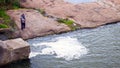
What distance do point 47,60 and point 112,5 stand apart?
54.3ft

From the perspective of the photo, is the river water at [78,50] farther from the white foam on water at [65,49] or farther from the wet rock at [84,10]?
the wet rock at [84,10]

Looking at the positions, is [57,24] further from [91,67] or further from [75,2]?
[91,67]

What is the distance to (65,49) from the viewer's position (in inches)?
1260

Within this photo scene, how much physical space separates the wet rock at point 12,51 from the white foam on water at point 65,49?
2180 mm

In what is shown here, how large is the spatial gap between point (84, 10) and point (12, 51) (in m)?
14.6

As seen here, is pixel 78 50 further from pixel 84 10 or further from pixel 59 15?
pixel 84 10

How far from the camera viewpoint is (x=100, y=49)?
105 feet

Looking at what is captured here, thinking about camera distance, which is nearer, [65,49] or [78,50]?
[78,50]

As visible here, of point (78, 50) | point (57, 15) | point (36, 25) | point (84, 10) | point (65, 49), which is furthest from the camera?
point (84, 10)

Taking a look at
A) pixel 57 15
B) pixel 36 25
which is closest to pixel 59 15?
pixel 57 15

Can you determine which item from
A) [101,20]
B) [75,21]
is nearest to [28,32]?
[75,21]

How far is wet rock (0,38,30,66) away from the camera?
2889 cm

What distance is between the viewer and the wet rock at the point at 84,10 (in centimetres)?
3919

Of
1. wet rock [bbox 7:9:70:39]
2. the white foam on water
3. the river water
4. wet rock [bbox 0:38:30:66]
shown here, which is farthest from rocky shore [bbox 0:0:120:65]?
wet rock [bbox 0:38:30:66]
